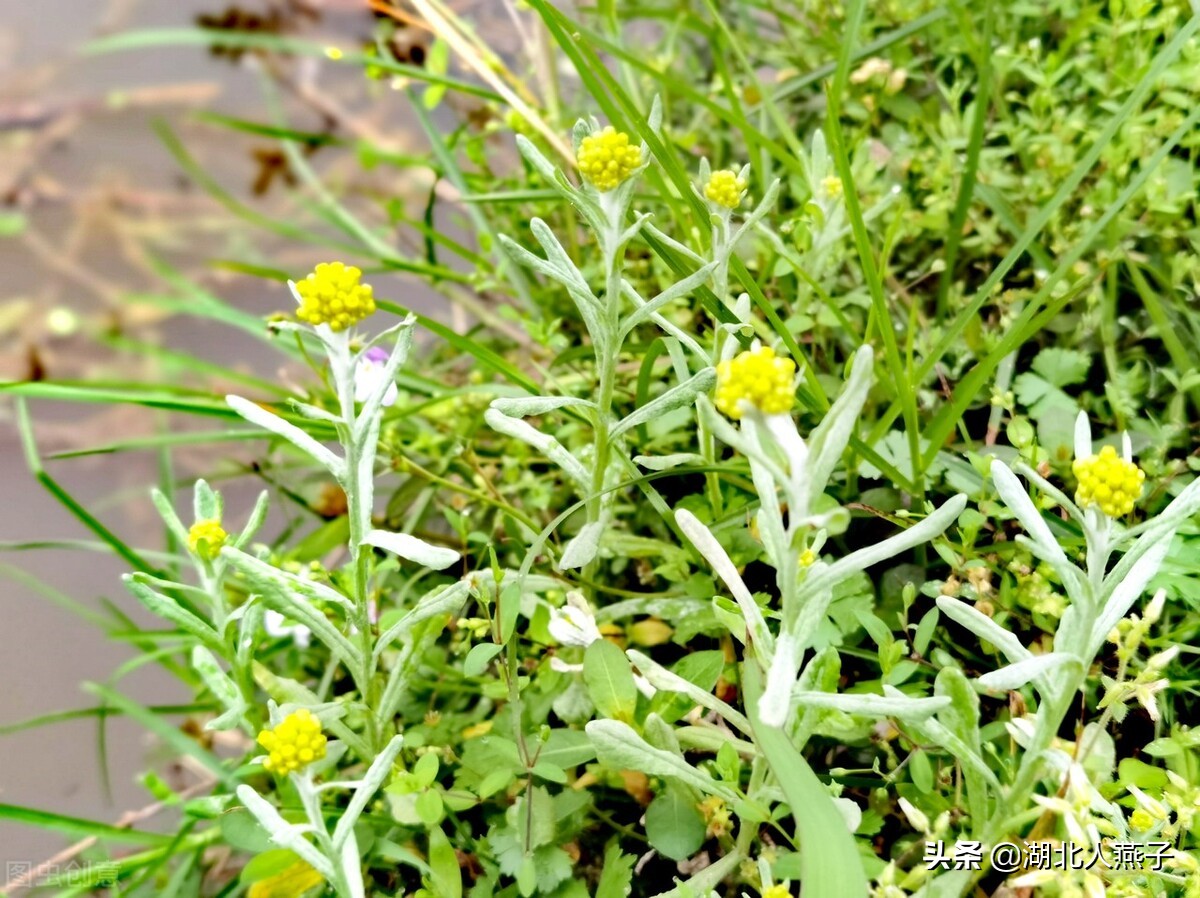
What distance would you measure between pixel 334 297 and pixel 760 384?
240 mm

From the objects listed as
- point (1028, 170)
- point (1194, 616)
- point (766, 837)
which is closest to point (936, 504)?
point (1194, 616)

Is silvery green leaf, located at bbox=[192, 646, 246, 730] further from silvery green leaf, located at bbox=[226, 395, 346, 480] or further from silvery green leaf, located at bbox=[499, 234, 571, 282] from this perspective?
silvery green leaf, located at bbox=[499, 234, 571, 282]

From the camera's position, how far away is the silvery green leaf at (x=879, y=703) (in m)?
0.40

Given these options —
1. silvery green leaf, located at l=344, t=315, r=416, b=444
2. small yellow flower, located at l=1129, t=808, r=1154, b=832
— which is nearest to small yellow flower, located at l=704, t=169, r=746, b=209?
silvery green leaf, located at l=344, t=315, r=416, b=444

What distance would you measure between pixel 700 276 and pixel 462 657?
368 millimetres

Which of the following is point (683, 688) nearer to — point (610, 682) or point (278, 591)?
point (610, 682)

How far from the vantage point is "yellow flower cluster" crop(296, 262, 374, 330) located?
449mm

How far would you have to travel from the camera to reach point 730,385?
1.15 feet

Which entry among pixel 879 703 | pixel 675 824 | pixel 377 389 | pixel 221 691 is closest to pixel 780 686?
pixel 879 703

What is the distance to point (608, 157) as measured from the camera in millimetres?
487

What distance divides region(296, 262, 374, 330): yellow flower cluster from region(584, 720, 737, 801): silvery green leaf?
0.84 feet

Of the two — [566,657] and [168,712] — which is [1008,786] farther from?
[168,712]

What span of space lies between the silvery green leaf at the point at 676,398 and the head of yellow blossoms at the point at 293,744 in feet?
0.84

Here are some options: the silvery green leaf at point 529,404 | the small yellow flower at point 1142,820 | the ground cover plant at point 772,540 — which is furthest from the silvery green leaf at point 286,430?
the small yellow flower at point 1142,820
